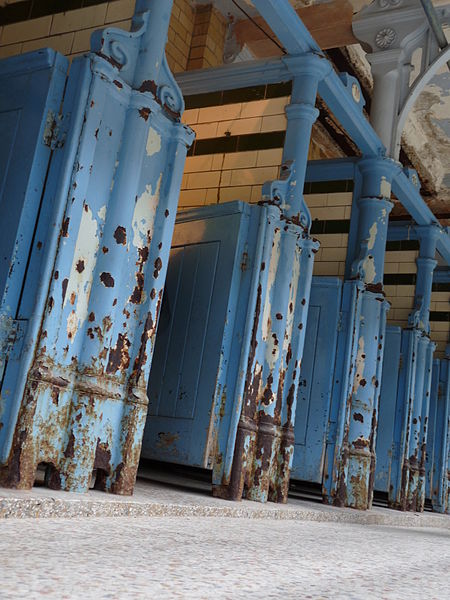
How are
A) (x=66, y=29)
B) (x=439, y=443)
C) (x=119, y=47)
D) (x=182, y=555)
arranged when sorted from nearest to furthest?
(x=182, y=555) < (x=119, y=47) < (x=66, y=29) < (x=439, y=443)

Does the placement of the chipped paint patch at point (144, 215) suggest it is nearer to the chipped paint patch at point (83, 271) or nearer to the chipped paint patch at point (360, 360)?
the chipped paint patch at point (83, 271)

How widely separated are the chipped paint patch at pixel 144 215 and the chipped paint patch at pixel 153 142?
18 cm

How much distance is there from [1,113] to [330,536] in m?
2.76

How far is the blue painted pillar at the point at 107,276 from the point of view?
3.20 m

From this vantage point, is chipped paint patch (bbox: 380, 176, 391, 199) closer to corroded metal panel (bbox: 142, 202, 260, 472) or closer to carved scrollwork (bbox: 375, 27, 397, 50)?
carved scrollwork (bbox: 375, 27, 397, 50)

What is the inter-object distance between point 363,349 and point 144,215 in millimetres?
3550

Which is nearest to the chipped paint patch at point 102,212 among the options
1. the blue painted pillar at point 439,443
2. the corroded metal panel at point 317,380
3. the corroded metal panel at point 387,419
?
the corroded metal panel at point 317,380

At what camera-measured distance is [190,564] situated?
6.97 feet

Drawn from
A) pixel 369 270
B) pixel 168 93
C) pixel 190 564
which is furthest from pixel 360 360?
pixel 190 564

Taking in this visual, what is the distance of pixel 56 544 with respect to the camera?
214 cm

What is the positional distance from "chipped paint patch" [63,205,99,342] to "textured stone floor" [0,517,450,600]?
0.93m

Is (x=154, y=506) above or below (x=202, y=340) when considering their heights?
below

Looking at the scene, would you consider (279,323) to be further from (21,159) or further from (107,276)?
(21,159)

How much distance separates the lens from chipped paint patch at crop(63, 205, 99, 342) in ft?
11.0
